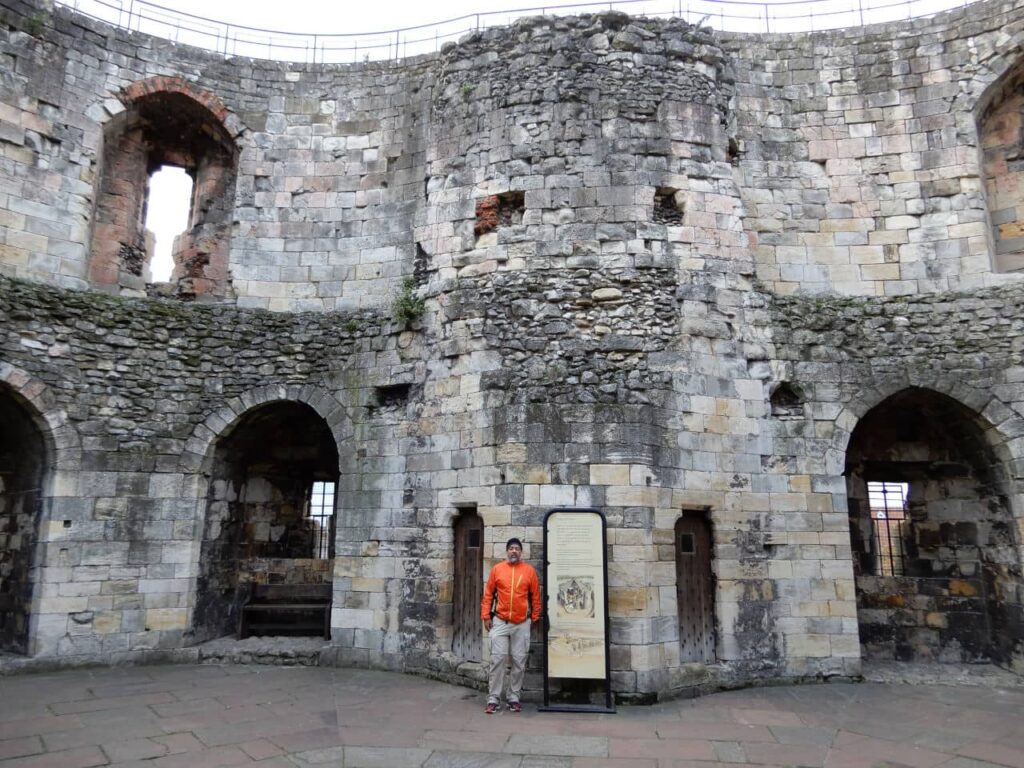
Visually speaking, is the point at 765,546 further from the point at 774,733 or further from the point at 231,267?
the point at 231,267

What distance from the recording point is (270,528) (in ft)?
35.6

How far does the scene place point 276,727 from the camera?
6297mm

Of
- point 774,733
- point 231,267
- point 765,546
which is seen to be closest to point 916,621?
point 765,546

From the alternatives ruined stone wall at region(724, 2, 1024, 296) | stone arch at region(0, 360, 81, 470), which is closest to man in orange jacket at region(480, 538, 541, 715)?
ruined stone wall at region(724, 2, 1024, 296)

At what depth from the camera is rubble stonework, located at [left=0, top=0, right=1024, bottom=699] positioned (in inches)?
324

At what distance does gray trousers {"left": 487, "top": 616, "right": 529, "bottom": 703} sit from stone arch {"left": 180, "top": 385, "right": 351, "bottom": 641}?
3512 millimetres

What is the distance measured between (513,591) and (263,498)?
5295 mm

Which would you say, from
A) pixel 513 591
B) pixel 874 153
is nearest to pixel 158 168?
pixel 513 591

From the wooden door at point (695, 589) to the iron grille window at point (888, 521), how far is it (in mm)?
3222

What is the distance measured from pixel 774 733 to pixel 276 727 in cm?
427

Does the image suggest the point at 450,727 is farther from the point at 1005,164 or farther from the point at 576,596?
the point at 1005,164

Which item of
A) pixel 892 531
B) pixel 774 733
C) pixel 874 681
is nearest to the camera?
pixel 774 733

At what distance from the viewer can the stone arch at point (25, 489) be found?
28.7 feet

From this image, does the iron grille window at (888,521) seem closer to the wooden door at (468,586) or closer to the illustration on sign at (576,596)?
the illustration on sign at (576,596)
